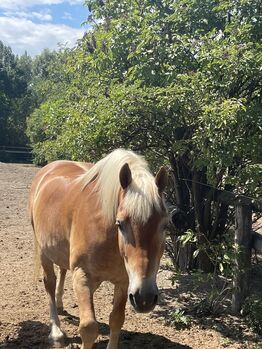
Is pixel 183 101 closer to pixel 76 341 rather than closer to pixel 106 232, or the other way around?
pixel 106 232

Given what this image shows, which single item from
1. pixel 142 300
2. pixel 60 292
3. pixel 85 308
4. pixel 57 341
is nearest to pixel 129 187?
pixel 142 300

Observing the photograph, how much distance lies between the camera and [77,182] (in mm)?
3705

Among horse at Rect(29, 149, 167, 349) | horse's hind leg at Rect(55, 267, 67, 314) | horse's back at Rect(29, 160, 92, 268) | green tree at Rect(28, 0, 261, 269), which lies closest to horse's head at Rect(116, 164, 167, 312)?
horse at Rect(29, 149, 167, 349)

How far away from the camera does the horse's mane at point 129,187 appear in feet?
8.73

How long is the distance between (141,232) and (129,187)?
354 millimetres

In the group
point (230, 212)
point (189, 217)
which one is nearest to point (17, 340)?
point (189, 217)

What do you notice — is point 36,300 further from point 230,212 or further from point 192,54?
point 192,54

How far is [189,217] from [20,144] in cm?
3326

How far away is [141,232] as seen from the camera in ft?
8.54

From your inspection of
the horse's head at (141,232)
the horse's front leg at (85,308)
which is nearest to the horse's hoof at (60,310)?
the horse's front leg at (85,308)

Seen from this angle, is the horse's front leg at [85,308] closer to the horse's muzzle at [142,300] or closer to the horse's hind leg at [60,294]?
the horse's muzzle at [142,300]

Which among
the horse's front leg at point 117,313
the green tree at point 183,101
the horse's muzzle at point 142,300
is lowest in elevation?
the horse's front leg at point 117,313

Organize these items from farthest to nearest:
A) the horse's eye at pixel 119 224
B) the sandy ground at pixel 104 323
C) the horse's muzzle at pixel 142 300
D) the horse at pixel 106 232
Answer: the sandy ground at pixel 104 323
the horse's eye at pixel 119 224
the horse at pixel 106 232
the horse's muzzle at pixel 142 300

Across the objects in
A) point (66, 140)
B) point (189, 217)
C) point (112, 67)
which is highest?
point (112, 67)
